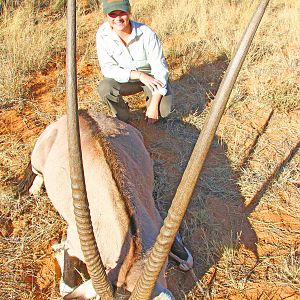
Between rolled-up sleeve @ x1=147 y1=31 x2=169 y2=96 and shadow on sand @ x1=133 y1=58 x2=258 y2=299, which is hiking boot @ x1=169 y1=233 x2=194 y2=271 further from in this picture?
rolled-up sleeve @ x1=147 y1=31 x2=169 y2=96

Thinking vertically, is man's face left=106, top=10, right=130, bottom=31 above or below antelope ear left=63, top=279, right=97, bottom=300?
above

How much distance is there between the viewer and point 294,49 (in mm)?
7066

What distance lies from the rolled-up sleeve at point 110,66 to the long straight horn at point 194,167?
3098 mm

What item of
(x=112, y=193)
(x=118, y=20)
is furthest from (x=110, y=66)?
(x=112, y=193)

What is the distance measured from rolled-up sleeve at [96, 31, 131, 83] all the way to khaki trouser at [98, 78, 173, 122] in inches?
6.5

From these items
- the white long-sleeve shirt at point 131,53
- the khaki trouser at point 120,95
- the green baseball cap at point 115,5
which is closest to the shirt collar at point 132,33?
the white long-sleeve shirt at point 131,53

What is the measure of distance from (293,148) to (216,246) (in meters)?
1.90

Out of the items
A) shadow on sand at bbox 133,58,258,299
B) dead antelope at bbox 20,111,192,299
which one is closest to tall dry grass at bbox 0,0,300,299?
shadow on sand at bbox 133,58,258,299

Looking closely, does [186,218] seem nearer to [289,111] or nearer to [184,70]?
[289,111]

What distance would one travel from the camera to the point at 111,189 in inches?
119

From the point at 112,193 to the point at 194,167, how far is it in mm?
1273

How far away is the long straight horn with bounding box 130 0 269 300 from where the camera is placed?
1589mm

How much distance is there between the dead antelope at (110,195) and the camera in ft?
8.98

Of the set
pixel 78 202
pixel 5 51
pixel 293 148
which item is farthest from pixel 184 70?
pixel 78 202
